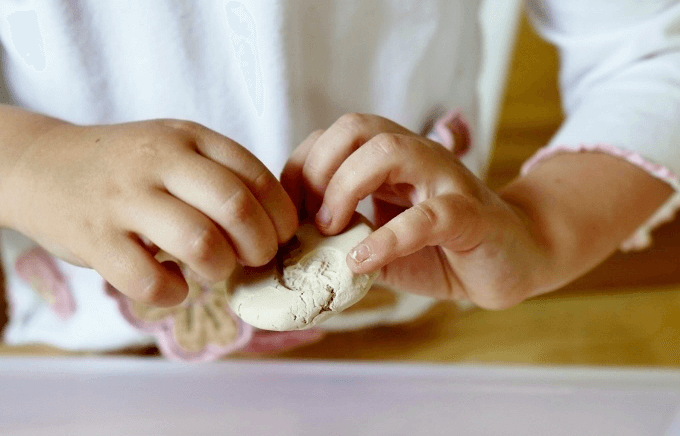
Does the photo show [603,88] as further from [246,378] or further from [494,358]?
[246,378]

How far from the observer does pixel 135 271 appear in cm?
25

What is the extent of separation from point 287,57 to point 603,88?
0.82ft

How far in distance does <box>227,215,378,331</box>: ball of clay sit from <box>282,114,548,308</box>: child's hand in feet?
0.03

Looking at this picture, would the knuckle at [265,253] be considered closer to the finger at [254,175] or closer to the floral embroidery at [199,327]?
the finger at [254,175]

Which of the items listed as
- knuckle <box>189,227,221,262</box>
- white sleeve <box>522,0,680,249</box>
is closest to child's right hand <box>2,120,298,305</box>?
knuckle <box>189,227,221,262</box>

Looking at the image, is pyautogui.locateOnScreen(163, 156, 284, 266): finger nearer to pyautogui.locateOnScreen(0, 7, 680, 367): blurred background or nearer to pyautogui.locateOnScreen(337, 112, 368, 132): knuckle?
pyautogui.locateOnScreen(337, 112, 368, 132): knuckle

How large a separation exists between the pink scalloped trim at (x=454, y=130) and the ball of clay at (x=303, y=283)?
182mm

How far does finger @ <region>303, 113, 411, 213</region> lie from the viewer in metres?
0.27

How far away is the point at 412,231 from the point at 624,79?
0.29 m

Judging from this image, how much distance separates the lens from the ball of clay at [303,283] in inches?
10.5

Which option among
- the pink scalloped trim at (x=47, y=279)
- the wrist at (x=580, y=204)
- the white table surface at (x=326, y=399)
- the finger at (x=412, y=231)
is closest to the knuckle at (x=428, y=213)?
the finger at (x=412, y=231)

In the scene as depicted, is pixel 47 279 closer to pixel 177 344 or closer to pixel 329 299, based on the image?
pixel 177 344

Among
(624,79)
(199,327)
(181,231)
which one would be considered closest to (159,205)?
(181,231)

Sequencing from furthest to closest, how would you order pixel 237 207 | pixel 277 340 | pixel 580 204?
pixel 277 340 < pixel 580 204 < pixel 237 207
